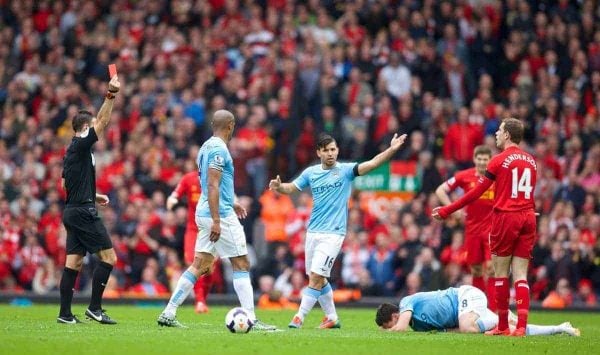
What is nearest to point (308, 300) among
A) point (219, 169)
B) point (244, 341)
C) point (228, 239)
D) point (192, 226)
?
point (228, 239)

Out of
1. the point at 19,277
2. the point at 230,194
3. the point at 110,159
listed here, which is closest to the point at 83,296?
the point at 19,277

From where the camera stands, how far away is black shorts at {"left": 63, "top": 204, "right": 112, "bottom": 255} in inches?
641

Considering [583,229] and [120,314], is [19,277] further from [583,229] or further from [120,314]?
[583,229]

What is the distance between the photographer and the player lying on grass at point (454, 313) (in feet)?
50.9

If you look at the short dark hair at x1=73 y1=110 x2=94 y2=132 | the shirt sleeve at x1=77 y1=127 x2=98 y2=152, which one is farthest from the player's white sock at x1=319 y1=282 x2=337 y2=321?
the short dark hair at x1=73 y1=110 x2=94 y2=132

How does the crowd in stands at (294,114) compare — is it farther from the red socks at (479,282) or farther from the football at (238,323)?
the football at (238,323)

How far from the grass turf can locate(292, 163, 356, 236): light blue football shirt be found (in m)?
1.36

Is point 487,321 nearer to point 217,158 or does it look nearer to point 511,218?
point 511,218

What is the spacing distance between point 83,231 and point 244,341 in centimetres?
346

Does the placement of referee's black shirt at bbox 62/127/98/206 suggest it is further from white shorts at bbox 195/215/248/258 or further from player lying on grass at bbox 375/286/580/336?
player lying on grass at bbox 375/286/580/336

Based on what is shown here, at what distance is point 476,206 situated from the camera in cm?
1925

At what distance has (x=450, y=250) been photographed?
24.6 meters

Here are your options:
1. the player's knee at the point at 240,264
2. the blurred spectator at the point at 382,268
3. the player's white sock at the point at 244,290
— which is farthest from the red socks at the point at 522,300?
the blurred spectator at the point at 382,268

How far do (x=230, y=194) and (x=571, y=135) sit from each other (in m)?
12.9
